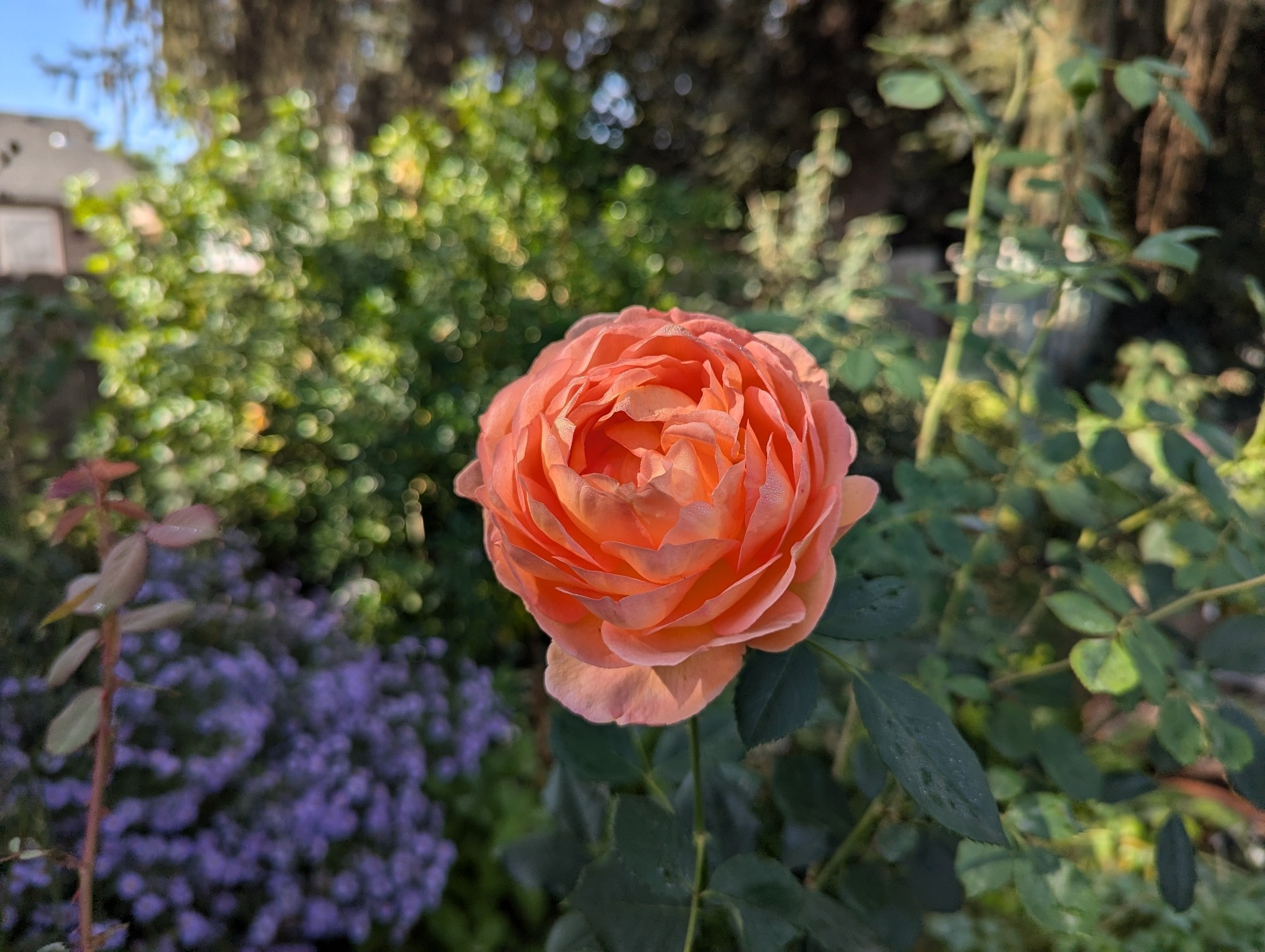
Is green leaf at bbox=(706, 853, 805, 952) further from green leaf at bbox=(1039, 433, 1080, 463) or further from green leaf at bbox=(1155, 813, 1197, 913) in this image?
green leaf at bbox=(1039, 433, 1080, 463)

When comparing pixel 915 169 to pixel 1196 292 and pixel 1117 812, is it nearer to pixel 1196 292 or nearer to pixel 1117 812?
pixel 1196 292

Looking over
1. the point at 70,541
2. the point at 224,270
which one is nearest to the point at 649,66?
the point at 224,270

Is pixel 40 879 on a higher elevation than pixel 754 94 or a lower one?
lower

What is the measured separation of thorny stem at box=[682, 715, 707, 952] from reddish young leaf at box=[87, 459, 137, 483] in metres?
0.46

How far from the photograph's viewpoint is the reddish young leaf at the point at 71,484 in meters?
0.52

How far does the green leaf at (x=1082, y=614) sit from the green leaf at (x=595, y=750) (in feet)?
1.30

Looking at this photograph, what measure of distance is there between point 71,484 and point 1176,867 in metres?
0.97

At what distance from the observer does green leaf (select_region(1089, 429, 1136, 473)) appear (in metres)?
0.78

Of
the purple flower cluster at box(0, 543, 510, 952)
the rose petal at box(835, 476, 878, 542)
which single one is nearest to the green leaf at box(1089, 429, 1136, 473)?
the rose petal at box(835, 476, 878, 542)

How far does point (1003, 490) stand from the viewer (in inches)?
37.5

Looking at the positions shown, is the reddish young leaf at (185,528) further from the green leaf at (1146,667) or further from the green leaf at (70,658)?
the green leaf at (1146,667)

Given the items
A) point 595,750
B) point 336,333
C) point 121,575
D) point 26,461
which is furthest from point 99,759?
point 336,333

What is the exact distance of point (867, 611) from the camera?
51 cm

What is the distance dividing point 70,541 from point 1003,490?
1514mm
